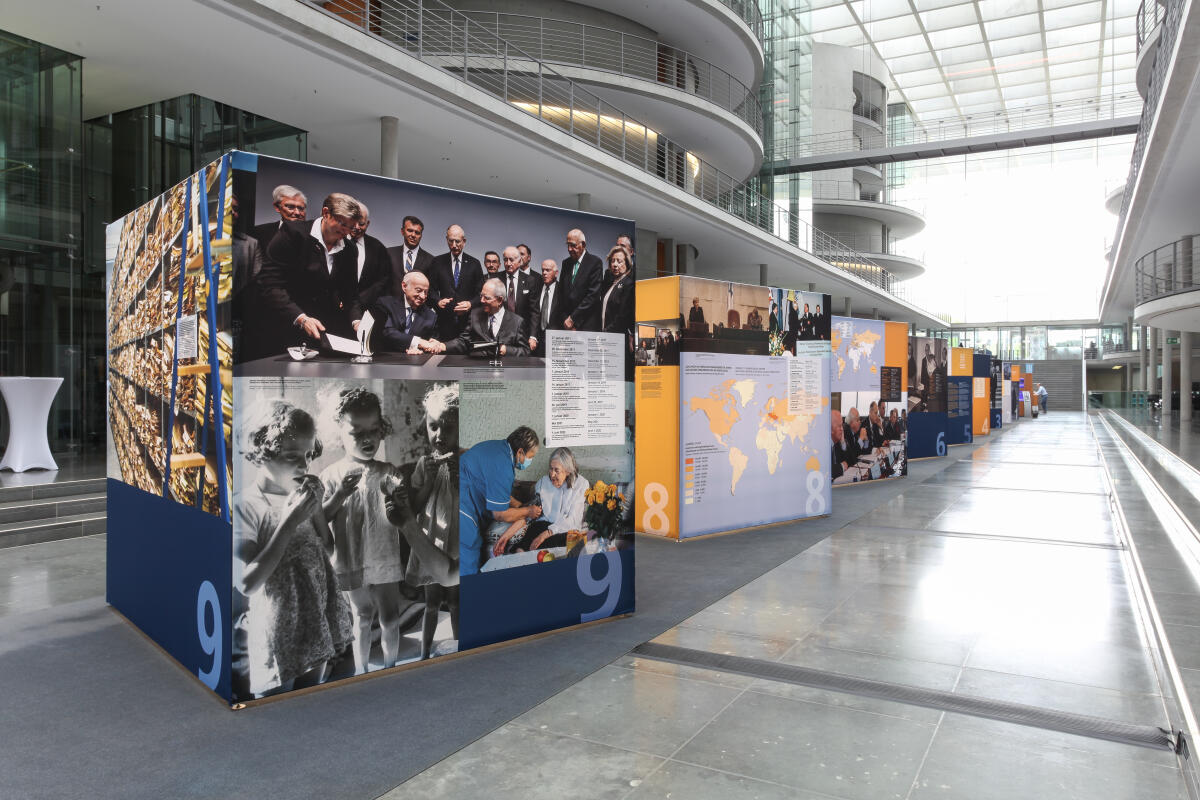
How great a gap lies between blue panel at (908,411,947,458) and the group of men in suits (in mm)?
14769

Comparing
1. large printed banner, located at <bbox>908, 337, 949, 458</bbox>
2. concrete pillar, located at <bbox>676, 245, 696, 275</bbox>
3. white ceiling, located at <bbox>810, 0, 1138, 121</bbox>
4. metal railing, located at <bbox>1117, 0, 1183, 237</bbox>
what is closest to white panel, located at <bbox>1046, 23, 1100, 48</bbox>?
white ceiling, located at <bbox>810, 0, 1138, 121</bbox>

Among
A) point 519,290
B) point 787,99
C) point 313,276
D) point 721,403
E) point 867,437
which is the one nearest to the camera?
point 313,276

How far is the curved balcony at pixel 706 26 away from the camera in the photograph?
72.3 feet

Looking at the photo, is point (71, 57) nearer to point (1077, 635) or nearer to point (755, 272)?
point (1077, 635)

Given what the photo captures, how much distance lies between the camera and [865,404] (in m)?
13.8

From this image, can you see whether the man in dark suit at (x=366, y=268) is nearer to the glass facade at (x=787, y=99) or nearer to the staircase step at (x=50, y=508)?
the staircase step at (x=50, y=508)

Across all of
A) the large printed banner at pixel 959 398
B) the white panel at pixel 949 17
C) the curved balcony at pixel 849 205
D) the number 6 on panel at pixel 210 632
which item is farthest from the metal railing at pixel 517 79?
the white panel at pixel 949 17

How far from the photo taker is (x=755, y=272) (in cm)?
3200

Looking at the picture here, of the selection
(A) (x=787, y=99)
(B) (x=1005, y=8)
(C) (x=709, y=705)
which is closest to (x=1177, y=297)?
(A) (x=787, y=99)

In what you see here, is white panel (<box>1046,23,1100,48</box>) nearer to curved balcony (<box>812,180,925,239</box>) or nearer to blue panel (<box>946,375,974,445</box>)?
curved balcony (<box>812,180,925,239</box>)

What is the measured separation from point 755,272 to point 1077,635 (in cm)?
2766

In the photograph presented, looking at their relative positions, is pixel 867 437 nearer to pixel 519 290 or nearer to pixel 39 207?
pixel 519 290

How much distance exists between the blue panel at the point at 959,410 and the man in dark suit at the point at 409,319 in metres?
19.5

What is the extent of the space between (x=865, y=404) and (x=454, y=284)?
10499mm
